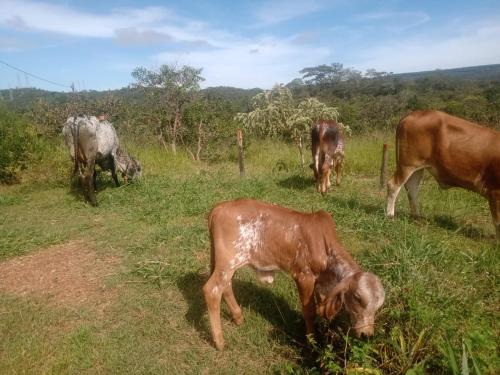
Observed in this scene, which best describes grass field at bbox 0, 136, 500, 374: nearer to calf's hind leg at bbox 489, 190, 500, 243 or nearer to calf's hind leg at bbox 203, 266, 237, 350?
calf's hind leg at bbox 203, 266, 237, 350

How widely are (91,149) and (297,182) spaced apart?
441cm

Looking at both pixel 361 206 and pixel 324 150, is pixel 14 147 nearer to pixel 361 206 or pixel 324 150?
pixel 324 150

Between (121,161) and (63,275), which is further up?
(121,161)

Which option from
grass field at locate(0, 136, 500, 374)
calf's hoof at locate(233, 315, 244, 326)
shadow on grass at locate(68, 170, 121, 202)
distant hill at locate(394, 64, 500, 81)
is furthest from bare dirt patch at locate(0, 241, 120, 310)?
distant hill at locate(394, 64, 500, 81)

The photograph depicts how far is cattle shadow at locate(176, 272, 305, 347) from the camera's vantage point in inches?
142

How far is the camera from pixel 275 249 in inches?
130

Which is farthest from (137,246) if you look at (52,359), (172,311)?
(52,359)

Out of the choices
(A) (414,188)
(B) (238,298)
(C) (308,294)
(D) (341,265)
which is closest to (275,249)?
(C) (308,294)

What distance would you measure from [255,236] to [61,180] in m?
8.11

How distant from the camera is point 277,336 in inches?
140

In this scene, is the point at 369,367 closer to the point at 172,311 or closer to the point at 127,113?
the point at 172,311

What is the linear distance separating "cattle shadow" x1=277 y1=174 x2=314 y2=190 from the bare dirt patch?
4.37 metres

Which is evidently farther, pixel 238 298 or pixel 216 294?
pixel 238 298

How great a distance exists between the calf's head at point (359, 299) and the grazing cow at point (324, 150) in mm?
5117
